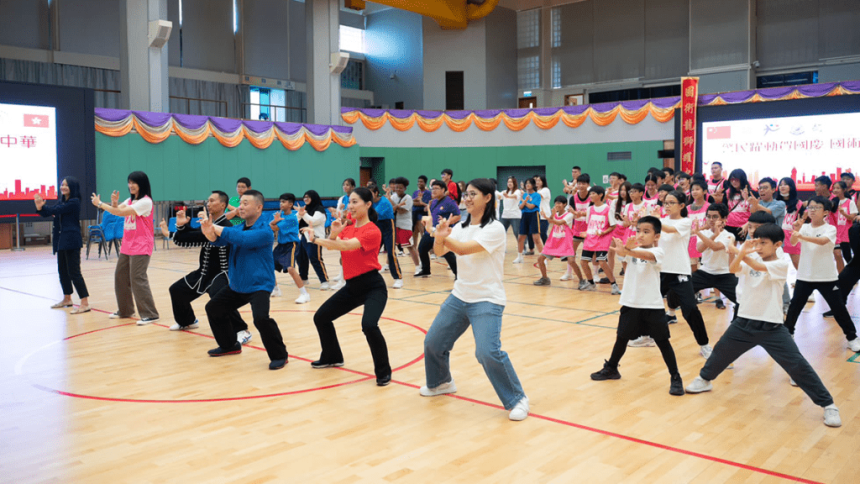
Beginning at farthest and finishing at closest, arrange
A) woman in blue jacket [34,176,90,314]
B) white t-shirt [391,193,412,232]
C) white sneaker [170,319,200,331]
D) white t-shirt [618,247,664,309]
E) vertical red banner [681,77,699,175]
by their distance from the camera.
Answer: vertical red banner [681,77,699,175]
white t-shirt [391,193,412,232]
woman in blue jacket [34,176,90,314]
white sneaker [170,319,200,331]
white t-shirt [618,247,664,309]

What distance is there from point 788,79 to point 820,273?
20.2 meters

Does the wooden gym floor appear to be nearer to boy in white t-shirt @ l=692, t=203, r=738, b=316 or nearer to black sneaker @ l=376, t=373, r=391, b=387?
black sneaker @ l=376, t=373, r=391, b=387

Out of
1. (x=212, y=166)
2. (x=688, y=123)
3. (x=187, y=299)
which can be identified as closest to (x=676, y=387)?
(x=187, y=299)

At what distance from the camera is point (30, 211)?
15.9m

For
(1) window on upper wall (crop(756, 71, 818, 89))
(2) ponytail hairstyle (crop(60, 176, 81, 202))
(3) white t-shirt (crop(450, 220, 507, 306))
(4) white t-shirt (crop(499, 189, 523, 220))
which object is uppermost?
(1) window on upper wall (crop(756, 71, 818, 89))

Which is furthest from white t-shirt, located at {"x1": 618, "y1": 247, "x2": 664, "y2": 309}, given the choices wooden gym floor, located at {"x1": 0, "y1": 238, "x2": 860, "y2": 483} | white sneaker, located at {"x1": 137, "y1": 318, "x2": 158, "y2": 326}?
white sneaker, located at {"x1": 137, "y1": 318, "x2": 158, "y2": 326}

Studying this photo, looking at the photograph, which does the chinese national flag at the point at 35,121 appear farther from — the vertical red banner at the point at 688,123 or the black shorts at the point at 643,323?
the vertical red banner at the point at 688,123

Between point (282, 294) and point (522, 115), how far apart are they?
15.5m

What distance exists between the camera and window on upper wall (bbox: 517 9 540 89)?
28.2 meters

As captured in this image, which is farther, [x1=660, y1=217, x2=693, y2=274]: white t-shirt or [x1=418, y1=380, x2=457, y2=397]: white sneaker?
[x1=660, y1=217, x2=693, y2=274]: white t-shirt

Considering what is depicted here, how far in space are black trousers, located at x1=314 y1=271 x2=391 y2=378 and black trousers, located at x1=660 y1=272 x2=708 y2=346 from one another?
2621 mm

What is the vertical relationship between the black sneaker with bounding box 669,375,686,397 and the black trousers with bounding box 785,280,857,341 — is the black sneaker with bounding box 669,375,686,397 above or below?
below

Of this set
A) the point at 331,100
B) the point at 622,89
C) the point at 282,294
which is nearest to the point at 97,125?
the point at 331,100

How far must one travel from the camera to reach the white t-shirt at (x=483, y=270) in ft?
14.2
